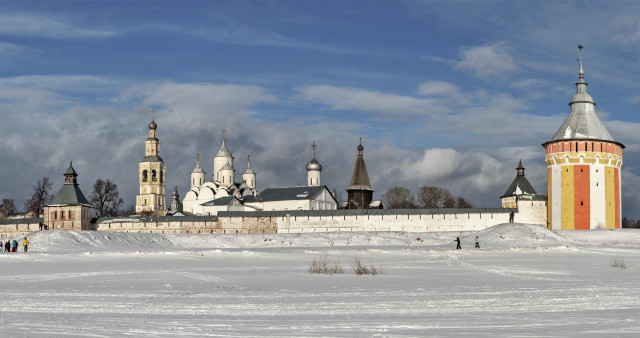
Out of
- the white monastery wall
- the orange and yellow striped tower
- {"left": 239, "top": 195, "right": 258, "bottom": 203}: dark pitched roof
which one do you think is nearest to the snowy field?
the orange and yellow striped tower

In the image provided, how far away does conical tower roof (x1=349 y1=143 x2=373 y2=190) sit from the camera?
58403 mm

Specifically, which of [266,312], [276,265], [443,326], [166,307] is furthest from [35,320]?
[276,265]

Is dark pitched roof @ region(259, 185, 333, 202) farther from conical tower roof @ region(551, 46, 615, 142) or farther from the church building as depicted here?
conical tower roof @ region(551, 46, 615, 142)

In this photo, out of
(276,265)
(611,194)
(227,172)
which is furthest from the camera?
(227,172)

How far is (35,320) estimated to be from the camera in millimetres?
8656

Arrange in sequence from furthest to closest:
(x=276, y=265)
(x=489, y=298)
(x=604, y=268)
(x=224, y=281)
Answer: (x=276, y=265), (x=604, y=268), (x=224, y=281), (x=489, y=298)

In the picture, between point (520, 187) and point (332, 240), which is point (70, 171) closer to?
point (332, 240)

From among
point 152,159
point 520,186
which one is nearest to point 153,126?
point 152,159

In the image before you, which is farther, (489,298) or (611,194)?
(611,194)

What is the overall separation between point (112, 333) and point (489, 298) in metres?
5.57

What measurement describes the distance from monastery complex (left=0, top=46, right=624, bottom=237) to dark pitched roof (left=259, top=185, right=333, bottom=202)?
0.08 meters

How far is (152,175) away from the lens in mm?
75562

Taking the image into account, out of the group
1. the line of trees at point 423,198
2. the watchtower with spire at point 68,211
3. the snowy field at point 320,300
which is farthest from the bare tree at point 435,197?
the snowy field at point 320,300

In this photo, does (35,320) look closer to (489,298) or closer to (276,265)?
(489,298)
